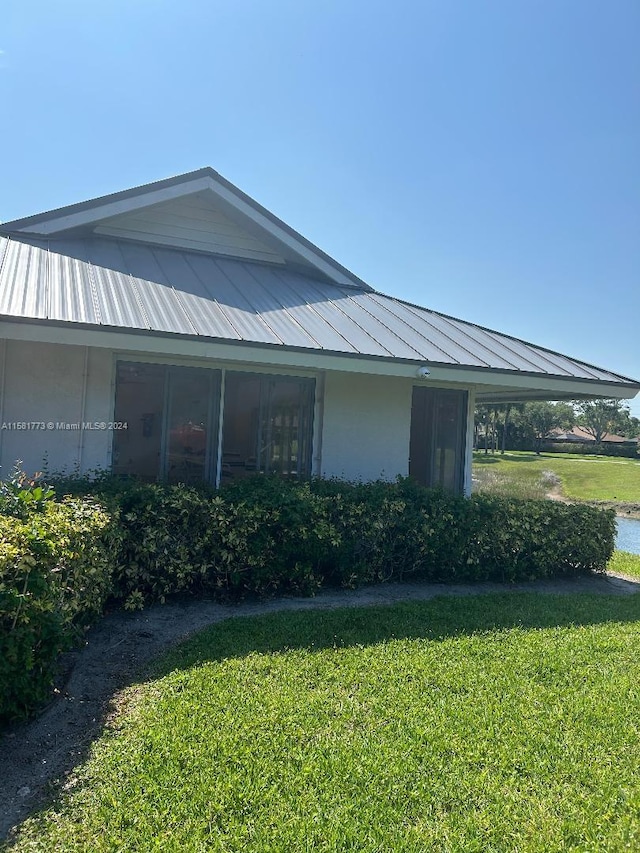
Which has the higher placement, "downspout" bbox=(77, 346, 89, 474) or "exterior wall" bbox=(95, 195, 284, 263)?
"exterior wall" bbox=(95, 195, 284, 263)

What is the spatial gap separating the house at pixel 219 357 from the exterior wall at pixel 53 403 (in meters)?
0.02

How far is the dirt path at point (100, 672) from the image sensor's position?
3115 mm

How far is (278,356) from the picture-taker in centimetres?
669

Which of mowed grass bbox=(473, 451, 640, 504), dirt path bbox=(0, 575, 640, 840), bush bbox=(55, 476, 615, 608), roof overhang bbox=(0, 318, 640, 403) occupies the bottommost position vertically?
→ mowed grass bbox=(473, 451, 640, 504)

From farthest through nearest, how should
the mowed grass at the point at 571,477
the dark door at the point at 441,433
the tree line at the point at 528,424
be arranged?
the tree line at the point at 528,424 → the mowed grass at the point at 571,477 → the dark door at the point at 441,433

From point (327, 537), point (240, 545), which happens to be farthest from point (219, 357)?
point (327, 537)

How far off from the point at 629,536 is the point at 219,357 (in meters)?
18.8

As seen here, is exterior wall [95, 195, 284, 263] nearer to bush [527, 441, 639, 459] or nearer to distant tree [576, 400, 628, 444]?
bush [527, 441, 639, 459]

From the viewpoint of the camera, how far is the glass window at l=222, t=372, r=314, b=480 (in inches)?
313

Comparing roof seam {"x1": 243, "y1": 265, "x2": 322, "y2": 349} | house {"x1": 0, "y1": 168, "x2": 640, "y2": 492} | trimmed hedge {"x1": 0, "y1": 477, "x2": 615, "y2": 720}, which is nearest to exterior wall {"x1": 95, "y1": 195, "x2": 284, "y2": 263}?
house {"x1": 0, "y1": 168, "x2": 640, "y2": 492}

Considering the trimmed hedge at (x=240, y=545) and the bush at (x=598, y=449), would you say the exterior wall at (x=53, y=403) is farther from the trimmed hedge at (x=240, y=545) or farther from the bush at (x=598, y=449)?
the bush at (x=598, y=449)

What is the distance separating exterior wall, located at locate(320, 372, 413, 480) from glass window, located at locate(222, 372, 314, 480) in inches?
12.8

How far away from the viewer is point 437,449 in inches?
384

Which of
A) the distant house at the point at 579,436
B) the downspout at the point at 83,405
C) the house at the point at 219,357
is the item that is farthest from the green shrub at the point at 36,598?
the distant house at the point at 579,436
